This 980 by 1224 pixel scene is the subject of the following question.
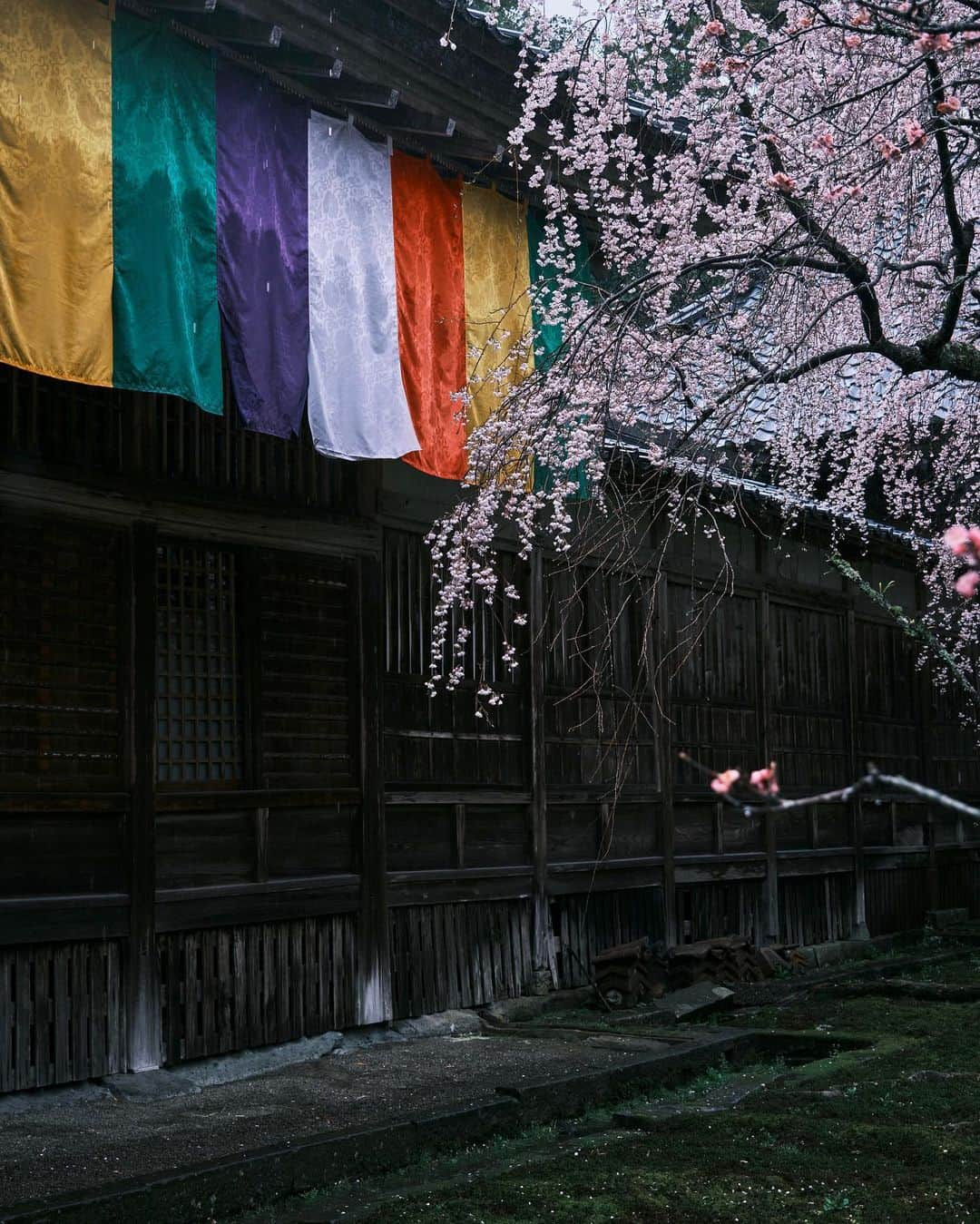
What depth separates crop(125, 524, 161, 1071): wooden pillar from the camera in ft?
28.0

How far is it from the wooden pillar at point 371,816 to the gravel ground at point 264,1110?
0.44 m

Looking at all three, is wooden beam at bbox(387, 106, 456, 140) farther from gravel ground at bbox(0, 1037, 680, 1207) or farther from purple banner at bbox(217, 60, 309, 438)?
gravel ground at bbox(0, 1037, 680, 1207)

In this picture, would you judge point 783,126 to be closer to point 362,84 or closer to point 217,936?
point 362,84

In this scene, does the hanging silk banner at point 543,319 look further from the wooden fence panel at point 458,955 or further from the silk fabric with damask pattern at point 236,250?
the wooden fence panel at point 458,955

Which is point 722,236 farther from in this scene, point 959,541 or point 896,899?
point 896,899

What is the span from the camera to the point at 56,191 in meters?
7.29

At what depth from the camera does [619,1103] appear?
8812mm

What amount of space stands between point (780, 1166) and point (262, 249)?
5.94 metres

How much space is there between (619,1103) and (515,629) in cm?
439

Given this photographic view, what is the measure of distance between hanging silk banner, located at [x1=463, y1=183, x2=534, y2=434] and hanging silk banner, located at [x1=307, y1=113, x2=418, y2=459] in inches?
35.1

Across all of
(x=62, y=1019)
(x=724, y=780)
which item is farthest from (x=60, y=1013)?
(x=724, y=780)

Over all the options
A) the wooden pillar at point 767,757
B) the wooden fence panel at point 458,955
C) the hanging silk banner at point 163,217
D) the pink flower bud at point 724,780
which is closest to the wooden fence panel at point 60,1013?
the wooden fence panel at point 458,955

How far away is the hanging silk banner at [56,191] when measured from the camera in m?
7.05

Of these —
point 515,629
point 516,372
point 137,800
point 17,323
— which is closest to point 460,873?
point 515,629
